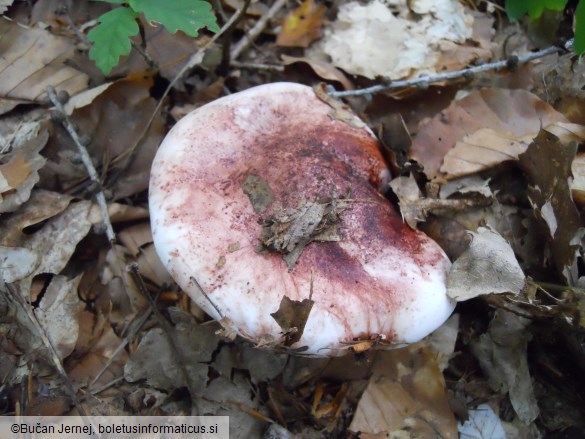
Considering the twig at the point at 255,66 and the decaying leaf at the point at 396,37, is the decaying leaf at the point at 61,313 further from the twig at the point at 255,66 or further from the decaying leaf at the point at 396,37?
the decaying leaf at the point at 396,37

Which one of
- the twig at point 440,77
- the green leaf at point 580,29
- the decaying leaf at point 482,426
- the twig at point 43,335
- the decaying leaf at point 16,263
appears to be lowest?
the decaying leaf at point 482,426

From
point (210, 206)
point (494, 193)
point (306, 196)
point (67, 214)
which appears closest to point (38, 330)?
point (67, 214)

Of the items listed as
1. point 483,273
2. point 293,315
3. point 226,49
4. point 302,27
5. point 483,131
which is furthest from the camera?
point 302,27

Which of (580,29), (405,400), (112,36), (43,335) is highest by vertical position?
(112,36)

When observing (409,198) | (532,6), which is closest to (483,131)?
(409,198)

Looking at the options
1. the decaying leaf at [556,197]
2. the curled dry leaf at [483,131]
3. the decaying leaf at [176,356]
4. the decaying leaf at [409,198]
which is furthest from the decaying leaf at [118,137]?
the decaying leaf at [556,197]

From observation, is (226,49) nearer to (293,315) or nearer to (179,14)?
(179,14)

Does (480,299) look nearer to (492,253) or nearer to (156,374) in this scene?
(492,253)
